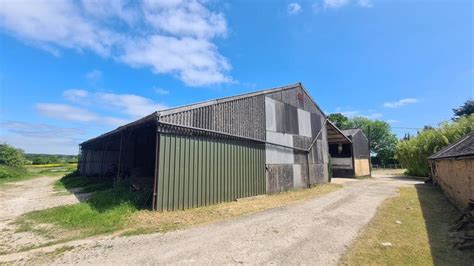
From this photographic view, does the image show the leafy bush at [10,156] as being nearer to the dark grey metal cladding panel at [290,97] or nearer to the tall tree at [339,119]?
the dark grey metal cladding panel at [290,97]

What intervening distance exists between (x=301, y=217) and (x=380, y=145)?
192ft

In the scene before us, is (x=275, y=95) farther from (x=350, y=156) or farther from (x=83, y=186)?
(x=350, y=156)

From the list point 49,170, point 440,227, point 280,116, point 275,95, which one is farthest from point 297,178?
point 49,170

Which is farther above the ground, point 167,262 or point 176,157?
point 176,157

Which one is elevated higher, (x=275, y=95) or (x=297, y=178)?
(x=275, y=95)

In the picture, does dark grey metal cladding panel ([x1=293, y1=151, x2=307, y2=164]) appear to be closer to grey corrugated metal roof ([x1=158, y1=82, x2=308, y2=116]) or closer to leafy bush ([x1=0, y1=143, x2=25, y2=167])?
grey corrugated metal roof ([x1=158, y1=82, x2=308, y2=116])

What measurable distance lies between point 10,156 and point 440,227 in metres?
38.9

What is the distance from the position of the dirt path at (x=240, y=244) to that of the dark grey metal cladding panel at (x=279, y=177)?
5.53 meters

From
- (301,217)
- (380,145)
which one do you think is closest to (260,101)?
(301,217)

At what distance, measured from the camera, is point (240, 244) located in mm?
5812

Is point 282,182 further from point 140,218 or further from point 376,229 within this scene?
point 140,218

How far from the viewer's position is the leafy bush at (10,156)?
28516mm

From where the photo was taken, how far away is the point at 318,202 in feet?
37.3

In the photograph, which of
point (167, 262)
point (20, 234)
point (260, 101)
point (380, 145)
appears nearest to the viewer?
point (167, 262)
